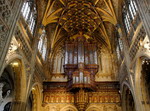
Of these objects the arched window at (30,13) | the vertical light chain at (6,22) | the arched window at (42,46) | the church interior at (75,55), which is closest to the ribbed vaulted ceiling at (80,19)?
the church interior at (75,55)

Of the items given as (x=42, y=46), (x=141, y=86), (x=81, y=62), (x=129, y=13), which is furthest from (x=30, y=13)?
(x=141, y=86)

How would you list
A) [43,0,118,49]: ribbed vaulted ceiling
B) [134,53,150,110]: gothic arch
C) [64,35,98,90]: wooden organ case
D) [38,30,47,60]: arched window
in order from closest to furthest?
[134,53,150,110]: gothic arch, [64,35,98,90]: wooden organ case, [38,30,47,60]: arched window, [43,0,118,49]: ribbed vaulted ceiling

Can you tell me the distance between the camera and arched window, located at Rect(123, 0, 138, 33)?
39.3 ft

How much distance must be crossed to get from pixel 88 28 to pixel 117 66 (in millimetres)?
6550

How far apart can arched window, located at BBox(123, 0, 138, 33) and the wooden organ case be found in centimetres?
547

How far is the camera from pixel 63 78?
60.3ft

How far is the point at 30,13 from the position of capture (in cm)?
1341

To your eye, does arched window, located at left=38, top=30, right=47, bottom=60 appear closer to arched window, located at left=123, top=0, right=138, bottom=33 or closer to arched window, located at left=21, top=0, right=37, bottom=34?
arched window, located at left=21, top=0, right=37, bottom=34

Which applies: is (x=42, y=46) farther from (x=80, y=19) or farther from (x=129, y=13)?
(x=129, y=13)

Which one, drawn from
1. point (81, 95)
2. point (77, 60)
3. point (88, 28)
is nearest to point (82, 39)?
point (88, 28)

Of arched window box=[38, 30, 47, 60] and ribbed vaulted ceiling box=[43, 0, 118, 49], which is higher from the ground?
ribbed vaulted ceiling box=[43, 0, 118, 49]

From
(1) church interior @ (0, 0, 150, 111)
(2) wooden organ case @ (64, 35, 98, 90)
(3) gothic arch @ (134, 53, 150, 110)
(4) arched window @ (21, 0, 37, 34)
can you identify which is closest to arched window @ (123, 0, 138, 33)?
(1) church interior @ (0, 0, 150, 111)

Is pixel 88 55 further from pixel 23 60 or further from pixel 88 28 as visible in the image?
pixel 23 60

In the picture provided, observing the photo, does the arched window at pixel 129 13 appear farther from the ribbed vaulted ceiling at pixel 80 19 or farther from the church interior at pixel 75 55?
the ribbed vaulted ceiling at pixel 80 19
